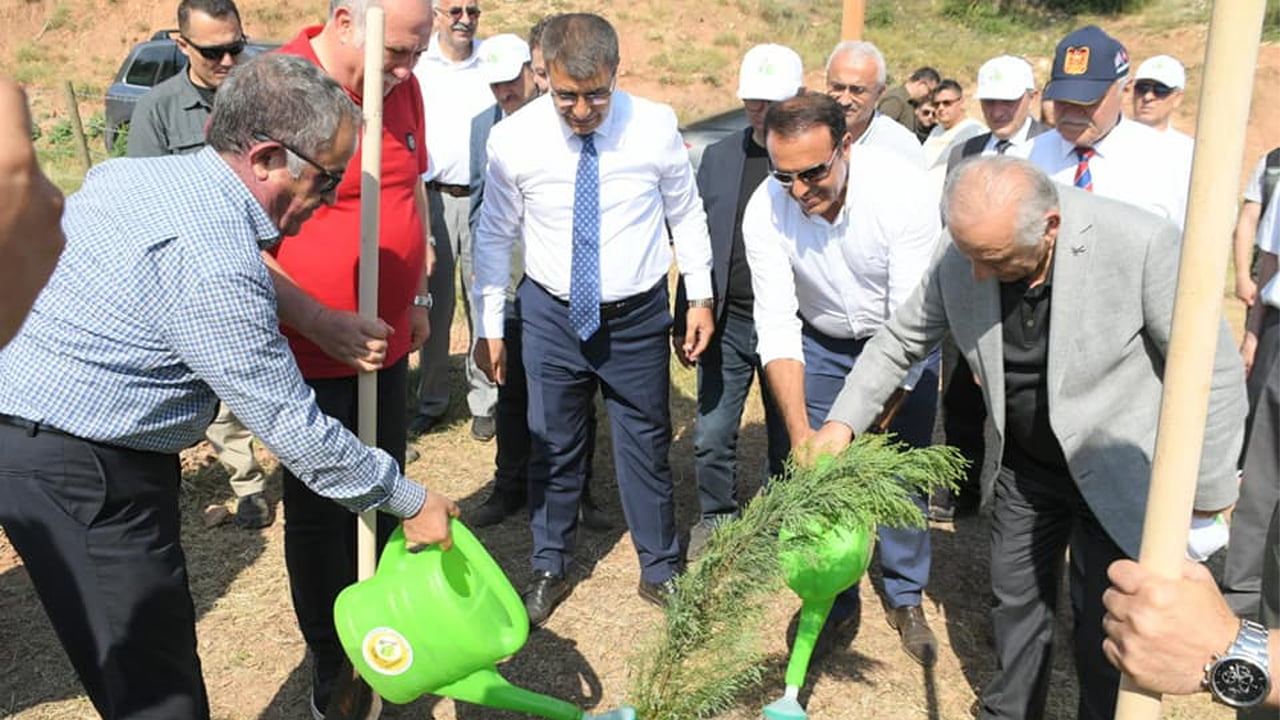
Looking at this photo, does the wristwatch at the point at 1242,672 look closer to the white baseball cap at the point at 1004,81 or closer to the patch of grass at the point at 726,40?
the white baseball cap at the point at 1004,81

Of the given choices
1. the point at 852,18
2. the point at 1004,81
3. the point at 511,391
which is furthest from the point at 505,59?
the point at 852,18

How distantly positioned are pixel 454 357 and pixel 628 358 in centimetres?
311

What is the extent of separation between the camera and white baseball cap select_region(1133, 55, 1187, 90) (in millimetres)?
5191

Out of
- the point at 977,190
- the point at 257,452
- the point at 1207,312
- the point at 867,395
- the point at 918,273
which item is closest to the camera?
the point at 1207,312

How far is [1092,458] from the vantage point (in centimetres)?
259

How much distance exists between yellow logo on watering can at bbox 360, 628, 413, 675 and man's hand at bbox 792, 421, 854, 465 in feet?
3.44

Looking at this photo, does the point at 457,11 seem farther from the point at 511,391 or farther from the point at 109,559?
the point at 109,559

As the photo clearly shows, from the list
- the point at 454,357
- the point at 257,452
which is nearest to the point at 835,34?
the point at 454,357

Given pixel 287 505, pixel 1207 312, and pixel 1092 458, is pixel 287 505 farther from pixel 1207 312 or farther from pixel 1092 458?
pixel 1207 312

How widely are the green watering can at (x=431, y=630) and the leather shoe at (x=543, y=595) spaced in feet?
4.55

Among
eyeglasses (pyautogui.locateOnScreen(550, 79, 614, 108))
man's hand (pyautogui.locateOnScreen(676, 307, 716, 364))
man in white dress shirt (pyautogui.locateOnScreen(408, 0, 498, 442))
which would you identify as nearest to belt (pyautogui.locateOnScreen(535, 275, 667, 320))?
man's hand (pyautogui.locateOnScreen(676, 307, 716, 364))

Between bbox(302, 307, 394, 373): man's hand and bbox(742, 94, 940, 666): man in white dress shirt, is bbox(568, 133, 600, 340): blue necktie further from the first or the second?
bbox(302, 307, 394, 373): man's hand

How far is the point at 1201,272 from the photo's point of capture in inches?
45.6

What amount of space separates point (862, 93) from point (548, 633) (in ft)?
8.02
